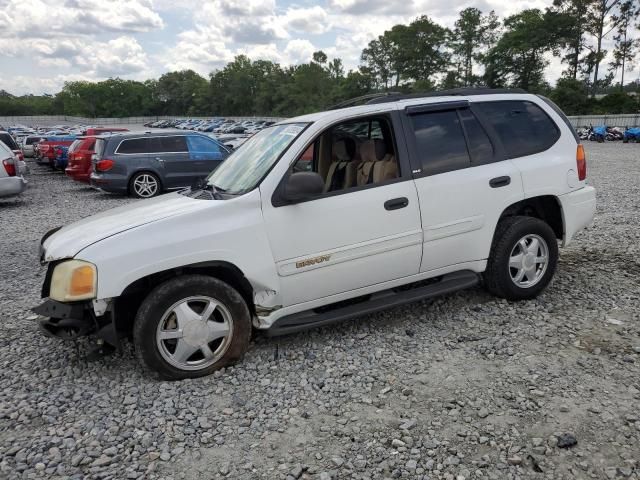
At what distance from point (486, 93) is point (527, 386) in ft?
8.80

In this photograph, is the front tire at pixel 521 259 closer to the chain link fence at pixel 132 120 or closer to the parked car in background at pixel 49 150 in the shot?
the parked car in background at pixel 49 150

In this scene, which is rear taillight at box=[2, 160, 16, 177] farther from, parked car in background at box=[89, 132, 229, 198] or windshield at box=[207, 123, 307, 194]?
windshield at box=[207, 123, 307, 194]

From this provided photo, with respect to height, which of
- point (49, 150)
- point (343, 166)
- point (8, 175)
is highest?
point (343, 166)

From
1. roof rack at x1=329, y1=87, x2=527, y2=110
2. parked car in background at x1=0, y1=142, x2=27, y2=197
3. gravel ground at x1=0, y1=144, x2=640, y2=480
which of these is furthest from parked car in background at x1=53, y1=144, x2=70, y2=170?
roof rack at x1=329, y1=87, x2=527, y2=110

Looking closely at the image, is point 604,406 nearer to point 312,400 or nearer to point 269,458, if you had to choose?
point 312,400

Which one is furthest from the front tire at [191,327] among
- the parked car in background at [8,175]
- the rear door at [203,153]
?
the parked car in background at [8,175]

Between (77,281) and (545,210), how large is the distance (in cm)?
413

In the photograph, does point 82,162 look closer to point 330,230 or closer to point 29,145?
point 330,230

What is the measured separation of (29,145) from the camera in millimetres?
27703

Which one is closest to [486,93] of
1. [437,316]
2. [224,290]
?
[437,316]

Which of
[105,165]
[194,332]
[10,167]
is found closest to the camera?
[194,332]

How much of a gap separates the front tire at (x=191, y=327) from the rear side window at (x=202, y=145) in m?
10.5

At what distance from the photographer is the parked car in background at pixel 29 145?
27.1 m

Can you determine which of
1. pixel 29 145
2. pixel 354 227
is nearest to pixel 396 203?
pixel 354 227
